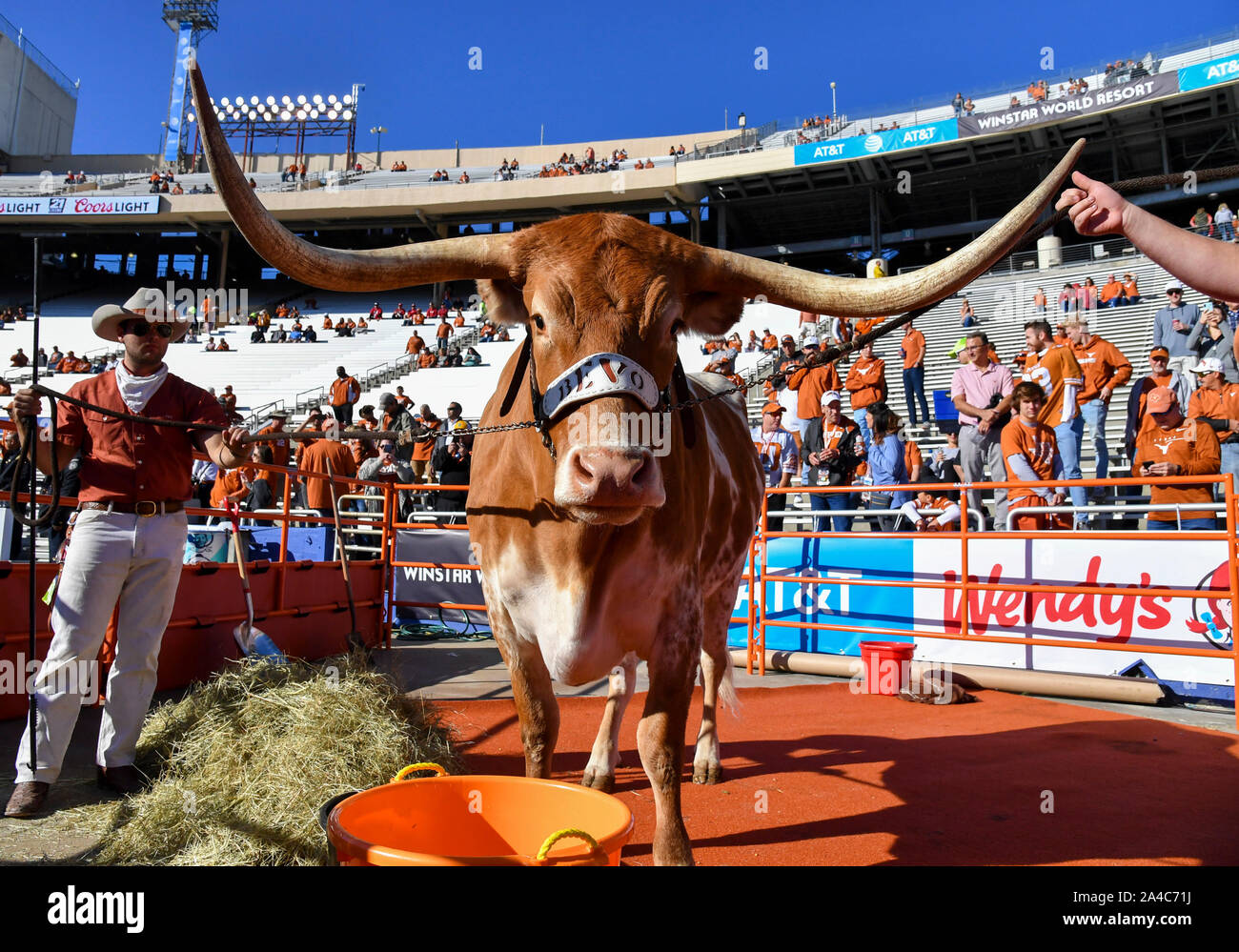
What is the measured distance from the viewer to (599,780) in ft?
13.7

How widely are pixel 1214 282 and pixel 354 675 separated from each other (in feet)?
13.9

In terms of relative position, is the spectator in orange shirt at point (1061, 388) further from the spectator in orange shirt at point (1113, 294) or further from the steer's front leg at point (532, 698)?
the spectator in orange shirt at point (1113, 294)

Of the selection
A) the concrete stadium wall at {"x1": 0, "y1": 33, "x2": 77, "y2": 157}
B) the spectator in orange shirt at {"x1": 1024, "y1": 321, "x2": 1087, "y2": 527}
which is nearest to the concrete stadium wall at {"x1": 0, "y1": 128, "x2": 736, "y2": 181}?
the concrete stadium wall at {"x1": 0, "y1": 33, "x2": 77, "y2": 157}

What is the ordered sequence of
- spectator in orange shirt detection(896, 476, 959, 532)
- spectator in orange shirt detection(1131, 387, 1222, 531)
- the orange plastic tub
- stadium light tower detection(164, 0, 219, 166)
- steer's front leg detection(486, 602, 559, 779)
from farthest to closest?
stadium light tower detection(164, 0, 219, 166), spectator in orange shirt detection(896, 476, 959, 532), spectator in orange shirt detection(1131, 387, 1222, 531), steer's front leg detection(486, 602, 559, 779), the orange plastic tub

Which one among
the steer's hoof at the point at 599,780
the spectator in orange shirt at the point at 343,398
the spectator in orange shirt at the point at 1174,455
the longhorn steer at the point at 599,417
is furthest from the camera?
the spectator in orange shirt at the point at 343,398

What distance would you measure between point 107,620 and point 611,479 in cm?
294

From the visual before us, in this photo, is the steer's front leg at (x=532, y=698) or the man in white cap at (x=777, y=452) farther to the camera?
the man in white cap at (x=777, y=452)

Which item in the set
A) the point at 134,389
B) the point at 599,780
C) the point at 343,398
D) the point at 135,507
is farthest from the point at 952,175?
the point at 135,507

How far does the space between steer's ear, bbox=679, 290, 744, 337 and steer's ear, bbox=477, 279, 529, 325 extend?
64cm

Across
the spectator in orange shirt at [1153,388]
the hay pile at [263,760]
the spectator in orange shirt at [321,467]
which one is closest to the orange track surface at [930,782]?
the hay pile at [263,760]

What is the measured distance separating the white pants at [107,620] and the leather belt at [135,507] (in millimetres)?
23

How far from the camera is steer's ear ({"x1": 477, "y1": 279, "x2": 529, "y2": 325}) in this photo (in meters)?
3.23

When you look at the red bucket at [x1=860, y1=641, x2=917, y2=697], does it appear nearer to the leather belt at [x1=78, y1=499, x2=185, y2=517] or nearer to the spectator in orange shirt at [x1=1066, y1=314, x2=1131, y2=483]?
the leather belt at [x1=78, y1=499, x2=185, y2=517]

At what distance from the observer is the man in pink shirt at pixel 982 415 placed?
8.67 metres
